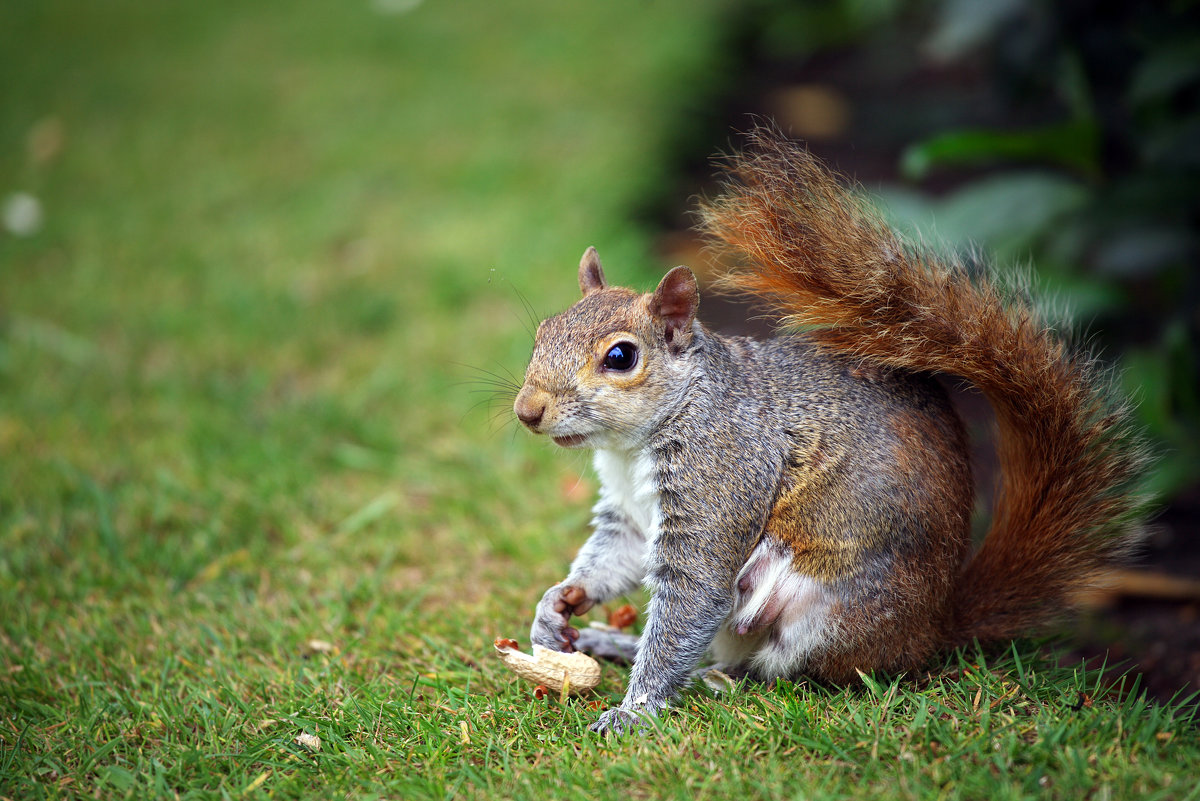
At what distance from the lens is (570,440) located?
1.91 meters

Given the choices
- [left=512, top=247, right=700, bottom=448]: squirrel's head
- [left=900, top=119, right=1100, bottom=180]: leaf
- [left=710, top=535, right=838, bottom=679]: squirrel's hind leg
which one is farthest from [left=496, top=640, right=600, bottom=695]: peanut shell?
[left=900, top=119, right=1100, bottom=180]: leaf

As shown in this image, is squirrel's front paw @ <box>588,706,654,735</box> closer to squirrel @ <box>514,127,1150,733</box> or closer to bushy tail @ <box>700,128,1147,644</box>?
squirrel @ <box>514,127,1150,733</box>

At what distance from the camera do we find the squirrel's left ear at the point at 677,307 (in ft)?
6.39

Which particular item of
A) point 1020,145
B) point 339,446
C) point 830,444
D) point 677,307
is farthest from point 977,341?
point 339,446

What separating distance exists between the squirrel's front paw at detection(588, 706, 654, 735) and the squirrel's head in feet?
1.61

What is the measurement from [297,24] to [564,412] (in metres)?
5.95

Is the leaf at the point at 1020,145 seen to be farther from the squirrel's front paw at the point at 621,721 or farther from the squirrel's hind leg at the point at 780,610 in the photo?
the squirrel's front paw at the point at 621,721

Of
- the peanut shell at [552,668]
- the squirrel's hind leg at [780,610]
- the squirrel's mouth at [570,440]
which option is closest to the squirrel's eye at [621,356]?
the squirrel's mouth at [570,440]

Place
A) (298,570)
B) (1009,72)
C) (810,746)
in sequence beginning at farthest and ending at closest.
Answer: (1009,72) < (298,570) < (810,746)

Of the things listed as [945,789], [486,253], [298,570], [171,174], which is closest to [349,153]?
[171,174]

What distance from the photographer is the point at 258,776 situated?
176 centimetres

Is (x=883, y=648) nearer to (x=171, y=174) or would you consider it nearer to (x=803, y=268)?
(x=803, y=268)

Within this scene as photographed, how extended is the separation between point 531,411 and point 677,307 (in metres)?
0.36

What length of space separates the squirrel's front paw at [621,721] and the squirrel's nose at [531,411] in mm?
543
